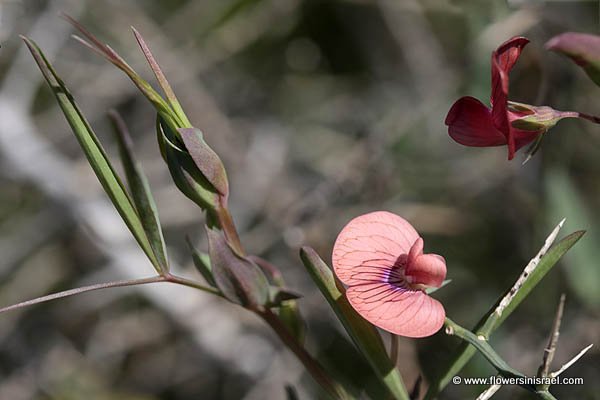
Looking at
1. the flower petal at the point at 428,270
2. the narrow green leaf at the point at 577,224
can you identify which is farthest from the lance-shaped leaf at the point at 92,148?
the narrow green leaf at the point at 577,224

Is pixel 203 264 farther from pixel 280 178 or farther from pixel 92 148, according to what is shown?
pixel 280 178

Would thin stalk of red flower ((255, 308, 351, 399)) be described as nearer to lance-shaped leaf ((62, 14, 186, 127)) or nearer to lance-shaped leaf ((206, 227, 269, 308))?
lance-shaped leaf ((206, 227, 269, 308))

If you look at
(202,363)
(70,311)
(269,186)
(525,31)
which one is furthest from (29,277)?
(525,31)

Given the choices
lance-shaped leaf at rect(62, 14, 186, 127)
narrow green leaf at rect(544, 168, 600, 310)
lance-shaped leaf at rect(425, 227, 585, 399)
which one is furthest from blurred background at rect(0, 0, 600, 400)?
lance-shaped leaf at rect(62, 14, 186, 127)

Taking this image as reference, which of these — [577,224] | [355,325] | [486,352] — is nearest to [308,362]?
[355,325]

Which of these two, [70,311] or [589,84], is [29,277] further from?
[589,84]

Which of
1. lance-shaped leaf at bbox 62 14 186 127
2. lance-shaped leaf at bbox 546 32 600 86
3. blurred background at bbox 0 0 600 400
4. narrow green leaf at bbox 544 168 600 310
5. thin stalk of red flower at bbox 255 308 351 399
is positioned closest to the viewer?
lance-shaped leaf at bbox 546 32 600 86
